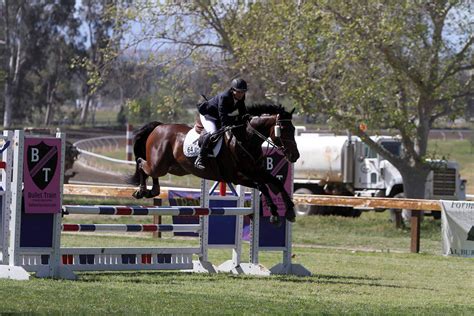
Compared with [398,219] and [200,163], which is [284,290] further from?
[398,219]

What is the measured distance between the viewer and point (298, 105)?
26.3 m

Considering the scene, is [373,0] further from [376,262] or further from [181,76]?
[376,262]

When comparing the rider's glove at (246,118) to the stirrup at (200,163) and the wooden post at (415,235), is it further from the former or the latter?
the wooden post at (415,235)

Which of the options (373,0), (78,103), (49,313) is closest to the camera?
(49,313)

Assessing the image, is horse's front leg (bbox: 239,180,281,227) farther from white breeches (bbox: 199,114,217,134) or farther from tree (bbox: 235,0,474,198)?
tree (bbox: 235,0,474,198)

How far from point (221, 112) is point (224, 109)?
0.20ft

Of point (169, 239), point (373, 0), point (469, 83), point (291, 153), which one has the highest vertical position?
point (373, 0)

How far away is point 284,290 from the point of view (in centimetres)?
1211

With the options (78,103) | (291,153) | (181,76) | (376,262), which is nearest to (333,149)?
(181,76)

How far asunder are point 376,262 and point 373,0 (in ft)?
31.9

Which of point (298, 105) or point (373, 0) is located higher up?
point (373, 0)

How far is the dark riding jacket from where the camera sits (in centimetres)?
1311

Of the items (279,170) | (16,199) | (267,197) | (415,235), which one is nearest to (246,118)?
(267,197)

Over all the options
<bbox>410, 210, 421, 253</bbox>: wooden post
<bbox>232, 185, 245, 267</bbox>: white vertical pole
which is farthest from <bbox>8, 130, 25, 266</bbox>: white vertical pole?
<bbox>410, 210, 421, 253</bbox>: wooden post
